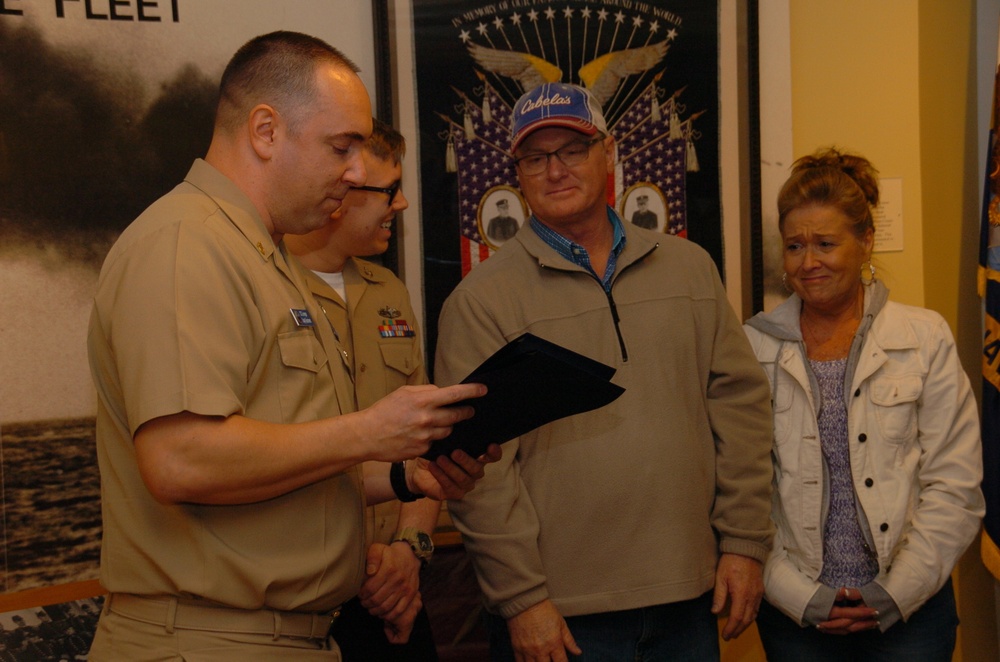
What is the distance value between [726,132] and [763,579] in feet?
4.97

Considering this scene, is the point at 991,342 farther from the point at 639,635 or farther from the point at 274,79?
the point at 274,79

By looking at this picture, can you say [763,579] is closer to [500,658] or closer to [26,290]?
[500,658]

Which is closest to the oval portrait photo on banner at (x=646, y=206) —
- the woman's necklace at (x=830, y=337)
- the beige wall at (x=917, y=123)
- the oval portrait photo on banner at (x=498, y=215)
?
the oval portrait photo on banner at (x=498, y=215)

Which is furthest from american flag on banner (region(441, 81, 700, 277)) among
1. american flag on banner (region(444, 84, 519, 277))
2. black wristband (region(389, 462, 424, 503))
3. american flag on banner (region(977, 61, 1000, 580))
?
black wristband (region(389, 462, 424, 503))

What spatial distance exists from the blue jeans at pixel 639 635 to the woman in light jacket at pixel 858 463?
0.29 meters

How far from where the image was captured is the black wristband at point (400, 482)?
1.88 metres

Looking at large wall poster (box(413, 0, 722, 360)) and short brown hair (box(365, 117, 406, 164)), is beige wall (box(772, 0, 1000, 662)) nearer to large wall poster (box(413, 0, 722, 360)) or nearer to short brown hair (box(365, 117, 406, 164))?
large wall poster (box(413, 0, 722, 360))

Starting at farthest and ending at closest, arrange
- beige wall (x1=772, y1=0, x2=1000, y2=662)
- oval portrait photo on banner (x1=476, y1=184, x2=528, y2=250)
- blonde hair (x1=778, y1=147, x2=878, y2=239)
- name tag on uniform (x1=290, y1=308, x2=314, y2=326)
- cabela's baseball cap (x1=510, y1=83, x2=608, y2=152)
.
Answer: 1. beige wall (x1=772, y1=0, x2=1000, y2=662)
2. oval portrait photo on banner (x1=476, y1=184, x2=528, y2=250)
3. blonde hair (x1=778, y1=147, x2=878, y2=239)
4. cabela's baseball cap (x1=510, y1=83, x2=608, y2=152)
5. name tag on uniform (x1=290, y1=308, x2=314, y2=326)

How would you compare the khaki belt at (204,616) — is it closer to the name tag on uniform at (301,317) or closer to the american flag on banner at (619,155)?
the name tag on uniform at (301,317)

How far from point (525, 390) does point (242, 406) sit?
0.45 metres

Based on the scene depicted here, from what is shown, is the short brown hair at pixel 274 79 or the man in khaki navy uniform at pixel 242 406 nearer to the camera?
the man in khaki navy uniform at pixel 242 406

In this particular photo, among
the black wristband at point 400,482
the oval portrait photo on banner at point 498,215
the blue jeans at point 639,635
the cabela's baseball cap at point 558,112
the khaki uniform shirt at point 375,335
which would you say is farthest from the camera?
the oval portrait photo on banner at point 498,215

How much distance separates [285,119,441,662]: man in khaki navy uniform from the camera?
2.06 meters

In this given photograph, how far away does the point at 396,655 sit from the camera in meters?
2.12
